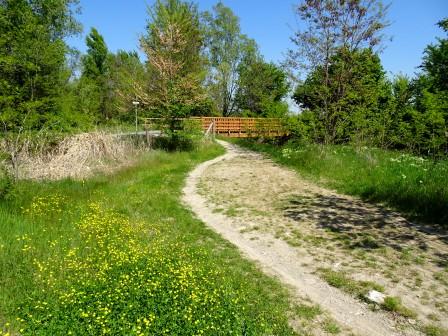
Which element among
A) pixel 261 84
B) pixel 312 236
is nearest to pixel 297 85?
pixel 312 236

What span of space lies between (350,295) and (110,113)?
1708 inches

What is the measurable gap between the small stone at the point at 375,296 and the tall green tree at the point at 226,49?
142 feet

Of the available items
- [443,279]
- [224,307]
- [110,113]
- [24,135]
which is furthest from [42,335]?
[110,113]

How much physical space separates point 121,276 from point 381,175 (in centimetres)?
974

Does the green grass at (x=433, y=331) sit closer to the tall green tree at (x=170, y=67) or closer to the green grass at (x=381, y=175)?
the green grass at (x=381, y=175)

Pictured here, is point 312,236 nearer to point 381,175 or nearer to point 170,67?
point 381,175

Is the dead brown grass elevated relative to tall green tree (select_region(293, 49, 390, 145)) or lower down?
lower down

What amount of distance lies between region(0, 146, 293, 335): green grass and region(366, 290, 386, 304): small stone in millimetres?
1278

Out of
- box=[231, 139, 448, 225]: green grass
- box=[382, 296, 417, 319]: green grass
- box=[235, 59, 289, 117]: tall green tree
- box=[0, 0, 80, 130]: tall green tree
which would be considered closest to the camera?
box=[382, 296, 417, 319]: green grass

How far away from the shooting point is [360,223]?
8.63 meters

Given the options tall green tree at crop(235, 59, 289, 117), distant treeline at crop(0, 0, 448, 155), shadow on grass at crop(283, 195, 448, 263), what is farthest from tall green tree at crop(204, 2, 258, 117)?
shadow on grass at crop(283, 195, 448, 263)

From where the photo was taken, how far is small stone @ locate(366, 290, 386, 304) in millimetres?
5258

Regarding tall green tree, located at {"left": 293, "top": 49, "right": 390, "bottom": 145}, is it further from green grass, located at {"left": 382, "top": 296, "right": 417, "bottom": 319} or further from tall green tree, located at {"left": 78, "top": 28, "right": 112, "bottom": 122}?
tall green tree, located at {"left": 78, "top": 28, "right": 112, "bottom": 122}

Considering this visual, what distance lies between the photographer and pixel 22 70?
17.6 metres
